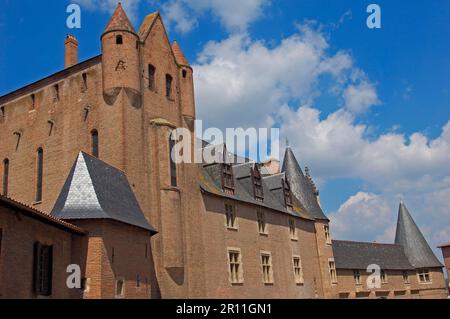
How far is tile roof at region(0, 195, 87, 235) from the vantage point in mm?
13509

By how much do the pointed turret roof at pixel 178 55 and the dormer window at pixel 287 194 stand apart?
1250 cm

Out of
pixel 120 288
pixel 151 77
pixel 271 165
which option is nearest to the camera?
pixel 120 288

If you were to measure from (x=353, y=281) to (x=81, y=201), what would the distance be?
32.7m

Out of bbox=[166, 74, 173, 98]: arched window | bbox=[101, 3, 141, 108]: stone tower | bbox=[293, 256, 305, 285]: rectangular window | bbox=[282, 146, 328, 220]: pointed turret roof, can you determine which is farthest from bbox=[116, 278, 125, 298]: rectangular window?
bbox=[282, 146, 328, 220]: pointed turret roof

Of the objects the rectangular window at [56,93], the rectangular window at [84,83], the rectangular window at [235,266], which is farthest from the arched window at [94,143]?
the rectangular window at [235,266]

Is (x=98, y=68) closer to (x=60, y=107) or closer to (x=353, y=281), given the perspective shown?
(x=60, y=107)

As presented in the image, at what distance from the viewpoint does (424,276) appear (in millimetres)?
51594

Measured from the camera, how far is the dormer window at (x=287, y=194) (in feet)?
124

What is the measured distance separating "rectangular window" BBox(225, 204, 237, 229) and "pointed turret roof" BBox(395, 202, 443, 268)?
96.2 feet

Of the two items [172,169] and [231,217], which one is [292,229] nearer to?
[231,217]

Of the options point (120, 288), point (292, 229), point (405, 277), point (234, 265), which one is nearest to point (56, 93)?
point (234, 265)

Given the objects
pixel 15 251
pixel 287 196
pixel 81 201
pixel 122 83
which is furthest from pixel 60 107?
pixel 287 196

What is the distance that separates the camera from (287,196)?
3819 cm

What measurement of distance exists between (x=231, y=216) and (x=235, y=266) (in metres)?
2.97
